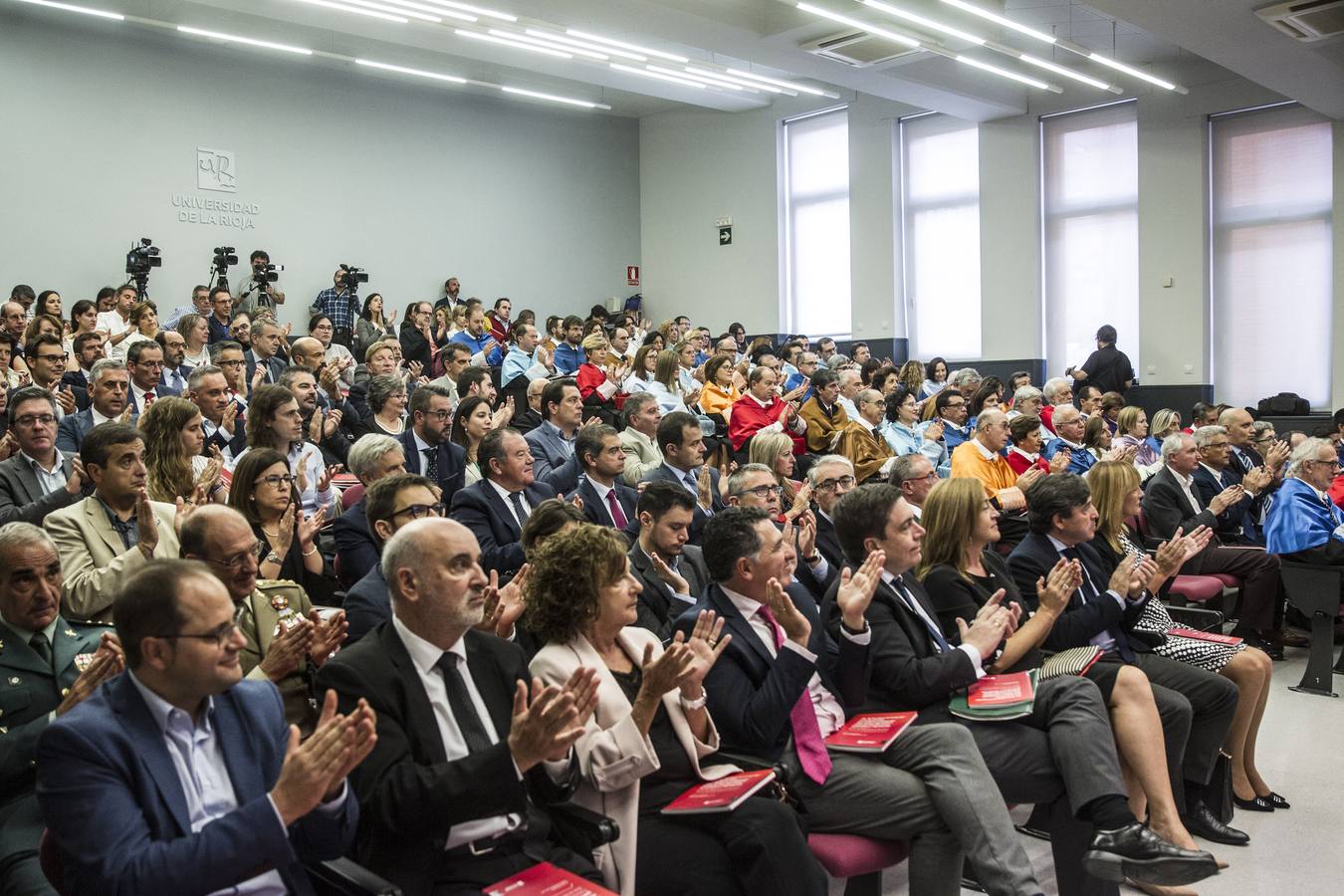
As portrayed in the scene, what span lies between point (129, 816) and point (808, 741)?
1476mm

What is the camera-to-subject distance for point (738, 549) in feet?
8.82

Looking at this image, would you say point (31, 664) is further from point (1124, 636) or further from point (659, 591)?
point (1124, 636)

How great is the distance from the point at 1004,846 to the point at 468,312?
8.77 meters

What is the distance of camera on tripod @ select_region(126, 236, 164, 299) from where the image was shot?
32.5 feet

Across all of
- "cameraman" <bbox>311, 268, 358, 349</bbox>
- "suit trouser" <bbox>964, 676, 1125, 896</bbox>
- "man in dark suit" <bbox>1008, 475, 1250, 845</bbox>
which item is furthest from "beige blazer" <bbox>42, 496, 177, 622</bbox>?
"cameraman" <bbox>311, 268, 358, 349</bbox>

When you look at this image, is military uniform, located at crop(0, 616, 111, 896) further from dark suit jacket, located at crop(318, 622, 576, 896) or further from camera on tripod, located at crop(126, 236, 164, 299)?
camera on tripod, located at crop(126, 236, 164, 299)

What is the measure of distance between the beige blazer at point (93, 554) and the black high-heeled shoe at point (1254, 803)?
348 centimetres

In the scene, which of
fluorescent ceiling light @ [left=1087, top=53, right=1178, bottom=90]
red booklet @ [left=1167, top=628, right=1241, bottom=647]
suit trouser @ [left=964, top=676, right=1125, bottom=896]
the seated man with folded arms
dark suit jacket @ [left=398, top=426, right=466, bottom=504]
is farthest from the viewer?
fluorescent ceiling light @ [left=1087, top=53, right=1178, bottom=90]

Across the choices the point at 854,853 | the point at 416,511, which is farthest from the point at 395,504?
the point at 854,853

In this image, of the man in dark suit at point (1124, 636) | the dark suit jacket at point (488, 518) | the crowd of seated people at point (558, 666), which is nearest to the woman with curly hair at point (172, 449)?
the crowd of seated people at point (558, 666)

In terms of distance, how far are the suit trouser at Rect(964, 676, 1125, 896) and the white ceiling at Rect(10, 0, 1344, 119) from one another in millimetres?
5671

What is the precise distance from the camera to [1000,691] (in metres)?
2.83

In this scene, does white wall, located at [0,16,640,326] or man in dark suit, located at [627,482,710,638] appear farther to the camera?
white wall, located at [0,16,640,326]

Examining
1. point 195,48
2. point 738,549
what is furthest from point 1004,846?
point 195,48
